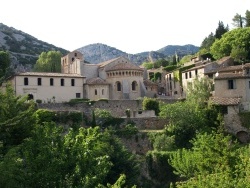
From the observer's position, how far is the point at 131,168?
108ft

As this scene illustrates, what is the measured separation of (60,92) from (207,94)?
23018 mm

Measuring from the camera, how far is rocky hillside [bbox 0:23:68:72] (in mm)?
130875

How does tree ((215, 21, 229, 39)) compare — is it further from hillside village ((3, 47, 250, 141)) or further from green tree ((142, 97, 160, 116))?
green tree ((142, 97, 160, 116))

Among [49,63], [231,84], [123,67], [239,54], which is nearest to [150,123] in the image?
[231,84]

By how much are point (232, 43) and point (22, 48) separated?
95531 millimetres

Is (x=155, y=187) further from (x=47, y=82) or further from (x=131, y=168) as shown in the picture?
(x=47, y=82)

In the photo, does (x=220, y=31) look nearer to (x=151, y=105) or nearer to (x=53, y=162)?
(x=151, y=105)

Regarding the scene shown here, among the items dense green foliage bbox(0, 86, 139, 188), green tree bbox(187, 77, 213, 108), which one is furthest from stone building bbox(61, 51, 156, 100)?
dense green foliage bbox(0, 86, 139, 188)

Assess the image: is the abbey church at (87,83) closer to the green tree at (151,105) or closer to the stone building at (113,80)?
the stone building at (113,80)

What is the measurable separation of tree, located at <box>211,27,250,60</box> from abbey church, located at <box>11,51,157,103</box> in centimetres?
1481

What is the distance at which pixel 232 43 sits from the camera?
256ft

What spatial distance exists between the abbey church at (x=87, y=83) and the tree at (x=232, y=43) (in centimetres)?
1481

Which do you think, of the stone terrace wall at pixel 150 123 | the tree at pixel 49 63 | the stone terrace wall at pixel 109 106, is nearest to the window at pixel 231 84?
the stone terrace wall at pixel 150 123

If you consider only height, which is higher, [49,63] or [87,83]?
[49,63]
